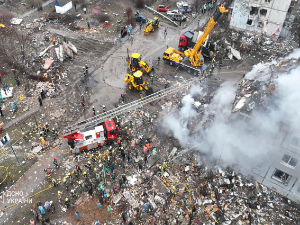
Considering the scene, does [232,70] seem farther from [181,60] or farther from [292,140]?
[292,140]

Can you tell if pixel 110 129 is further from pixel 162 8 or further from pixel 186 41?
pixel 162 8

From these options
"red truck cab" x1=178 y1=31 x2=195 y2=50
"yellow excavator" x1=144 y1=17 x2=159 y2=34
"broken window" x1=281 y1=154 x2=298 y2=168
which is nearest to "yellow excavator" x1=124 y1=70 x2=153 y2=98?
"red truck cab" x1=178 y1=31 x2=195 y2=50

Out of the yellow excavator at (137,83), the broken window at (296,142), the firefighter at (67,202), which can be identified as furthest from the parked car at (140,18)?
the broken window at (296,142)

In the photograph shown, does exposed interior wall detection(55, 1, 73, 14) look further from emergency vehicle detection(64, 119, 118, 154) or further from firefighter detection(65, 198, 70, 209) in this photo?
firefighter detection(65, 198, 70, 209)

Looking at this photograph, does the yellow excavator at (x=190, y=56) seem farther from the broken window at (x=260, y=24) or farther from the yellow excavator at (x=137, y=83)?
the broken window at (x=260, y=24)

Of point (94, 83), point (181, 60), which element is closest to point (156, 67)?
point (181, 60)

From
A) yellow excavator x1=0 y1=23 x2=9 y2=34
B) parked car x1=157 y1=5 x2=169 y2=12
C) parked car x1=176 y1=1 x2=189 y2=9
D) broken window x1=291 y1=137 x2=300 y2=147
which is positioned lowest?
yellow excavator x1=0 y1=23 x2=9 y2=34
